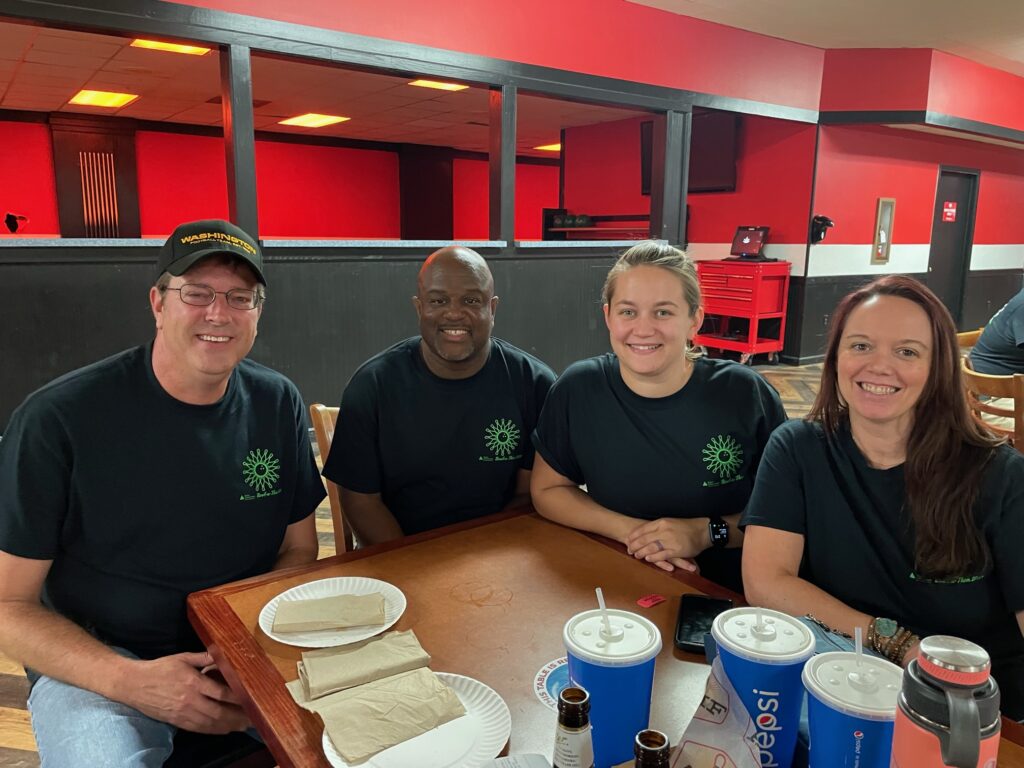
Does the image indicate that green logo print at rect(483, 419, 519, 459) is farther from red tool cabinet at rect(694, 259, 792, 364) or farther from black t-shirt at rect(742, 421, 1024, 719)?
red tool cabinet at rect(694, 259, 792, 364)

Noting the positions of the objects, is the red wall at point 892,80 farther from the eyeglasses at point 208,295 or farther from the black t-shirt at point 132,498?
the black t-shirt at point 132,498

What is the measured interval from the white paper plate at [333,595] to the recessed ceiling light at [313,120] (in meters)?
8.65

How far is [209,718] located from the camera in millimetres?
1242

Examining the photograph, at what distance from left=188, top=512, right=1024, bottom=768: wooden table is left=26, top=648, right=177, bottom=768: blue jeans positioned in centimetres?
21

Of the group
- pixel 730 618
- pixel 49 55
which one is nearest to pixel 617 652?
pixel 730 618

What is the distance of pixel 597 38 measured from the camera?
5.41 meters

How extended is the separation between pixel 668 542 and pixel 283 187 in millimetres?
10413

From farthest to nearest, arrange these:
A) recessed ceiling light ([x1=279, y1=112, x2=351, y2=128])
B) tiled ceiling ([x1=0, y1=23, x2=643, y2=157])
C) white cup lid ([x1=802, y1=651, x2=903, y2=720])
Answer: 1. recessed ceiling light ([x1=279, y1=112, x2=351, y2=128])
2. tiled ceiling ([x1=0, y1=23, x2=643, y2=157])
3. white cup lid ([x1=802, y1=651, x2=903, y2=720])

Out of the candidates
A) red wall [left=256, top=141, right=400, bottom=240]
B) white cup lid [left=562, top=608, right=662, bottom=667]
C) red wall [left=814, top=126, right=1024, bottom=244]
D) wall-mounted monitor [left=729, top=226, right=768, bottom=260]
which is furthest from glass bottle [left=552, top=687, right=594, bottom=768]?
red wall [left=256, top=141, right=400, bottom=240]

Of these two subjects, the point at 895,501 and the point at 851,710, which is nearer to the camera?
the point at 851,710

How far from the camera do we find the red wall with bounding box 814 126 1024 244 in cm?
740

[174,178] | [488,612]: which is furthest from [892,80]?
[174,178]

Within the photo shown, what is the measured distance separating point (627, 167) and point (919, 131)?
3228 mm

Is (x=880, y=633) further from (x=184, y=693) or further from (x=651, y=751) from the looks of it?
(x=184, y=693)
